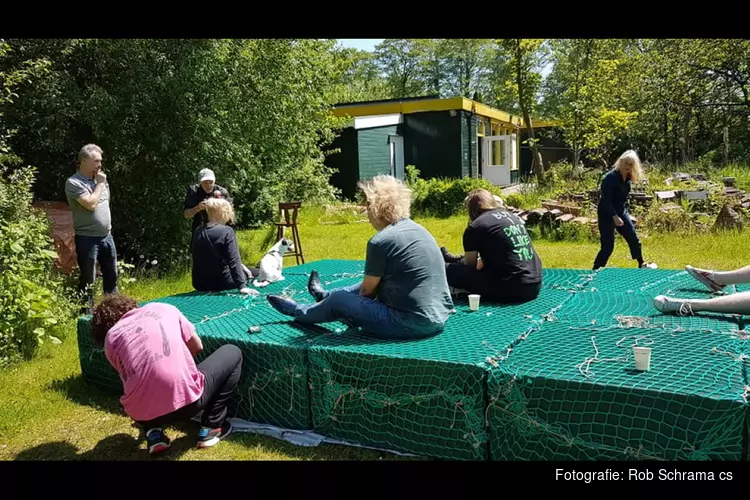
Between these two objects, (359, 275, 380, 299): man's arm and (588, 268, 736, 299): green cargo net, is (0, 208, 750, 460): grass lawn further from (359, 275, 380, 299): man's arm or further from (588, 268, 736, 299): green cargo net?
(588, 268, 736, 299): green cargo net

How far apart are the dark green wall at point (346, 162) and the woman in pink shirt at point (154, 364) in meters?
12.1

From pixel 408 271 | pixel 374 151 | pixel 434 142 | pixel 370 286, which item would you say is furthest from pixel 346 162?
pixel 408 271

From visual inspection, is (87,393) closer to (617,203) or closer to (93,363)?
(93,363)

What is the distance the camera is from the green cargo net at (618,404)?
7.08 feet

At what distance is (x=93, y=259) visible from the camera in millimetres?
4770

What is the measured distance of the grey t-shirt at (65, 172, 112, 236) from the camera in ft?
15.0

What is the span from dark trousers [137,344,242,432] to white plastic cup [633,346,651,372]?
2.09m

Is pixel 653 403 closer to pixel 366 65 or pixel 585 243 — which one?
pixel 585 243

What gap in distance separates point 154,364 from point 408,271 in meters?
1.41

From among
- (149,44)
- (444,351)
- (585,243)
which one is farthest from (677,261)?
(149,44)

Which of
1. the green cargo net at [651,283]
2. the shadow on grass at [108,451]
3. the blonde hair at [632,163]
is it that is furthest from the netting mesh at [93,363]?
the blonde hair at [632,163]

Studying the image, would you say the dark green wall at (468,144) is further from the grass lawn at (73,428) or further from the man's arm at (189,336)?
the man's arm at (189,336)

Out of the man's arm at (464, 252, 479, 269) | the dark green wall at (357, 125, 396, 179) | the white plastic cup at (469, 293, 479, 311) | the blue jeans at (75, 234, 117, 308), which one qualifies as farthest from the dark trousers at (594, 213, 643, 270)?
the dark green wall at (357, 125, 396, 179)

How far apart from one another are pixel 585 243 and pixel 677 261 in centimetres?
174
